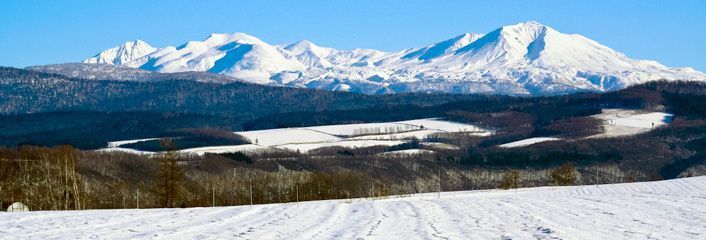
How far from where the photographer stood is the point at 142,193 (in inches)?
Answer: 5477

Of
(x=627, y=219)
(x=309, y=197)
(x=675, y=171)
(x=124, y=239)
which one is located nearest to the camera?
(x=124, y=239)

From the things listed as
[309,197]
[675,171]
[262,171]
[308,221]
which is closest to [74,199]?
[309,197]

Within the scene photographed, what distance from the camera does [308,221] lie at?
40812 mm

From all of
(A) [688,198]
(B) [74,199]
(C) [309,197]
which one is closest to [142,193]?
(C) [309,197]

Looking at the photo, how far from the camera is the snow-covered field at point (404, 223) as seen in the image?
3375cm

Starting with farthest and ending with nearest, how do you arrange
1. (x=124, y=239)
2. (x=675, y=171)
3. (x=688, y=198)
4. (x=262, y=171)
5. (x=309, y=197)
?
(x=675, y=171), (x=262, y=171), (x=309, y=197), (x=688, y=198), (x=124, y=239)

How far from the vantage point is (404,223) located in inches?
1534

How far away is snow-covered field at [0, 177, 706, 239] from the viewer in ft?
111

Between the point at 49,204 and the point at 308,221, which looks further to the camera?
the point at 49,204

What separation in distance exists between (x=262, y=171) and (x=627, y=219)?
148191 mm

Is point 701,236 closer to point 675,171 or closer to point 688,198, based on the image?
point 688,198

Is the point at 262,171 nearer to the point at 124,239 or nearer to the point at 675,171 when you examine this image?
the point at 675,171

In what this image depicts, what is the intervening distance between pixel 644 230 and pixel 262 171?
152596mm

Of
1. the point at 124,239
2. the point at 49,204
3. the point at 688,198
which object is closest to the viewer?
the point at 124,239
